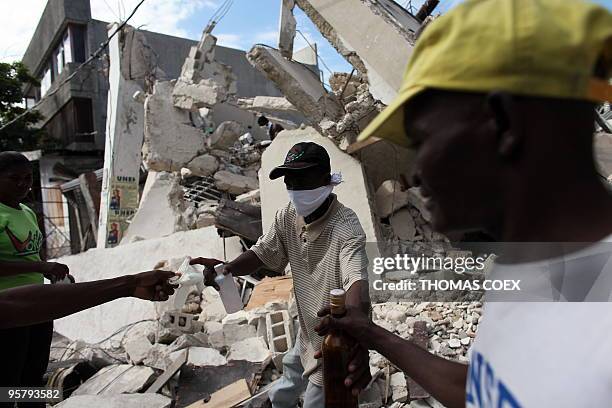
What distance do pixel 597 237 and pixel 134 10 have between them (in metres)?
8.13

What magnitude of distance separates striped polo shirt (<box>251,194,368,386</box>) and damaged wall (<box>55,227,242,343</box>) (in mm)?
3901

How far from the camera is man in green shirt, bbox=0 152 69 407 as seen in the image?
9.57 feet

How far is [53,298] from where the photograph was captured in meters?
2.05

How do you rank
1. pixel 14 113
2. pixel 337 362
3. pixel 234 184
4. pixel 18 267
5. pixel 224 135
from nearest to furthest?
pixel 337 362
pixel 18 267
pixel 234 184
pixel 224 135
pixel 14 113

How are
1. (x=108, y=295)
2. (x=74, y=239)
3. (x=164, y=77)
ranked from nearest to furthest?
(x=108, y=295) < (x=164, y=77) < (x=74, y=239)

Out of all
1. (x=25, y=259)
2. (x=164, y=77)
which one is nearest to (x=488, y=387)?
(x=25, y=259)

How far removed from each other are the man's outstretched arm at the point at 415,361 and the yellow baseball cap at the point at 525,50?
64 cm

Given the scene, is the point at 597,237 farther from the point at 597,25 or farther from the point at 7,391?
the point at 7,391

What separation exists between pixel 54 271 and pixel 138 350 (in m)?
2.09

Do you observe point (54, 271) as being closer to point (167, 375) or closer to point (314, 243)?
point (167, 375)

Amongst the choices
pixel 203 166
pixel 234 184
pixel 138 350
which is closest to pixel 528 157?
pixel 138 350

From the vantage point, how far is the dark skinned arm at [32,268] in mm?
2924

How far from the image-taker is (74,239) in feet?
49.8

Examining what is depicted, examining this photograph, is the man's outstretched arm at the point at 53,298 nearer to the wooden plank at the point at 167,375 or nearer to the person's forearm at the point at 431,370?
the person's forearm at the point at 431,370
